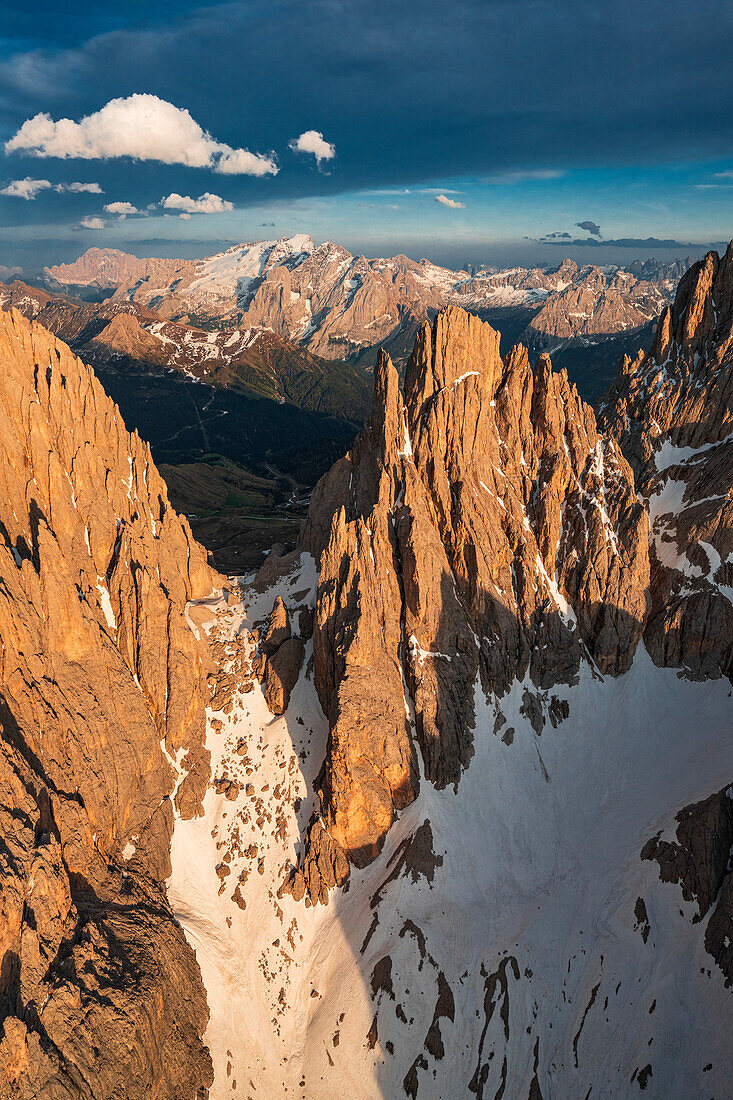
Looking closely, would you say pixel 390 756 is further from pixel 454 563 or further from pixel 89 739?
pixel 89 739

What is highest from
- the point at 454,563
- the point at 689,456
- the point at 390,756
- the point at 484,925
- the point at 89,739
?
the point at 689,456

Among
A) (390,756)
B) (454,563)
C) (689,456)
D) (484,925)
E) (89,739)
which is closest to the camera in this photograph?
(89,739)

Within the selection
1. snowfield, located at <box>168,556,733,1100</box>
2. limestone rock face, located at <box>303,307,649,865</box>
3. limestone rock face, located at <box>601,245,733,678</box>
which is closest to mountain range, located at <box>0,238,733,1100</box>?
snowfield, located at <box>168,556,733,1100</box>

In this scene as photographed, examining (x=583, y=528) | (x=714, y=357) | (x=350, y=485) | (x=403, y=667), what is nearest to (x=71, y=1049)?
(x=403, y=667)

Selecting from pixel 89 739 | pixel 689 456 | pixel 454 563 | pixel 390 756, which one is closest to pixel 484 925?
pixel 390 756

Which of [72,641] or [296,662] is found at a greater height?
[72,641]

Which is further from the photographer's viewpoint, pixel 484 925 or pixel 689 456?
pixel 689 456

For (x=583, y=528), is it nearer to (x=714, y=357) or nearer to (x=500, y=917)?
(x=714, y=357)
